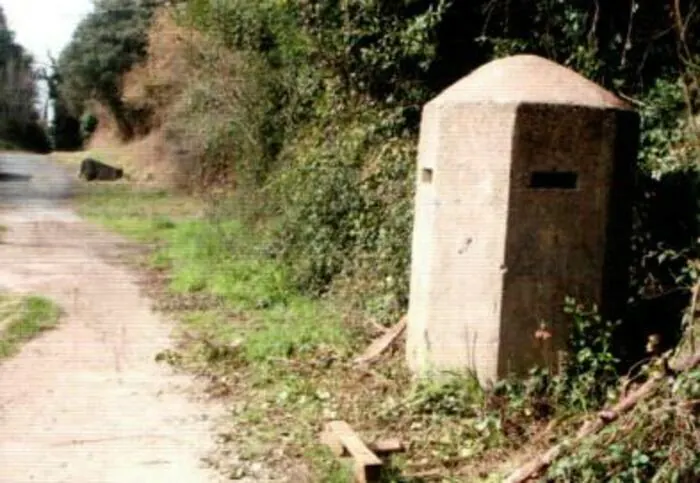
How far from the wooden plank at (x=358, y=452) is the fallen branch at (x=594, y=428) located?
2.52ft

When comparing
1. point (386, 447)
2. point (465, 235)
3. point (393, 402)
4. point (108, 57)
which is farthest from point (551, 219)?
point (108, 57)

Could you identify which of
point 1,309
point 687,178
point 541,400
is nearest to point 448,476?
point 541,400

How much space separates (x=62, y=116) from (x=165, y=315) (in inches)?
1443

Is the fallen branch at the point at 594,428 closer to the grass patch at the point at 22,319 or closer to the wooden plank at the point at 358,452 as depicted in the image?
the wooden plank at the point at 358,452

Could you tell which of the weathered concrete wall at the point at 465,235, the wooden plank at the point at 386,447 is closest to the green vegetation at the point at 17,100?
the weathered concrete wall at the point at 465,235

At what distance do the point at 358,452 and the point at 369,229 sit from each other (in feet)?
18.0

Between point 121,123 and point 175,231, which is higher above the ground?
point 121,123

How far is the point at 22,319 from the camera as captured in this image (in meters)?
9.84

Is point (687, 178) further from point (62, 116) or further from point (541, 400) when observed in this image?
point (62, 116)

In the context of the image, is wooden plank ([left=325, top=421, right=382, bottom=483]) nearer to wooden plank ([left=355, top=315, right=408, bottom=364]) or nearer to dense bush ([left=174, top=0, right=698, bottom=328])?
wooden plank ([left=355, top=315, right=408, bottom=364])

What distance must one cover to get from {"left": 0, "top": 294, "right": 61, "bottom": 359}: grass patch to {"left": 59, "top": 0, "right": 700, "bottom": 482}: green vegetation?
1.45 m

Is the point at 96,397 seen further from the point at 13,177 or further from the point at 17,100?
the point at 17,100

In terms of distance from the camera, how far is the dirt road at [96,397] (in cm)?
574

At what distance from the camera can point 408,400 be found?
669 cm
